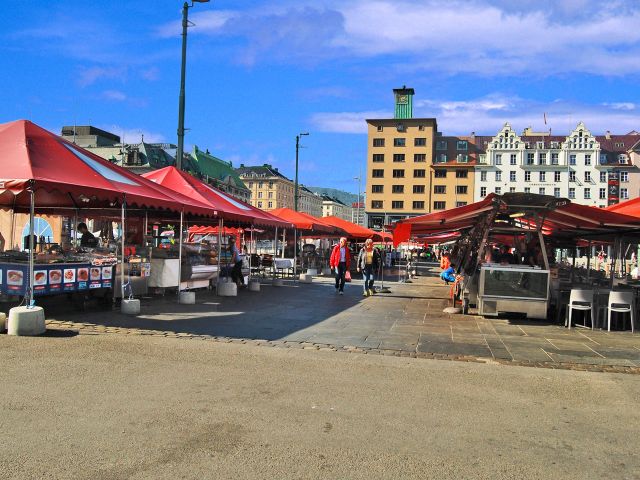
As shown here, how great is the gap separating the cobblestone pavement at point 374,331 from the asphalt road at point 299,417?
0.77m

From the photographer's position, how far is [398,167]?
95.9 metres

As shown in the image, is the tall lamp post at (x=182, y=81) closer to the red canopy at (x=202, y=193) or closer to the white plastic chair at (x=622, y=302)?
the red canopy at (x=202, y=193)

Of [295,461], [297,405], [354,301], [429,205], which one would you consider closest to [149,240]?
[354,301]

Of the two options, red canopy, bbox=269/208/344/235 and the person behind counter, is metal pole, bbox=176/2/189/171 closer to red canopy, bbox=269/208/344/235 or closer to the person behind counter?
the person behind counter

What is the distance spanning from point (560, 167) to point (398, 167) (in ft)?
88.5

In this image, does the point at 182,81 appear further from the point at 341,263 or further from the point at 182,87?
the point at 341,263

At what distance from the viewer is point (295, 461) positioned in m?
3.89

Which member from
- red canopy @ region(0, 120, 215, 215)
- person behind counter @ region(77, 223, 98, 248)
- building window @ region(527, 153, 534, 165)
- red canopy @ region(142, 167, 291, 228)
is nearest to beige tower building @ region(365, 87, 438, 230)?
building window @ region(527, 153, 534, 165)

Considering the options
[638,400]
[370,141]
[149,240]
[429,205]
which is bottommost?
[638,400]

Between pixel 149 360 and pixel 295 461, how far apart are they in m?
3.64

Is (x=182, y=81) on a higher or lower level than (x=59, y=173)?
higher

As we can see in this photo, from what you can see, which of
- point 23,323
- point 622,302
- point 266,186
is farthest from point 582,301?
point 266,186

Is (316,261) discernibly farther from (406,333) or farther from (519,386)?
(519,386)

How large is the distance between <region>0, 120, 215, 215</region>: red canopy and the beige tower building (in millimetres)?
84213
